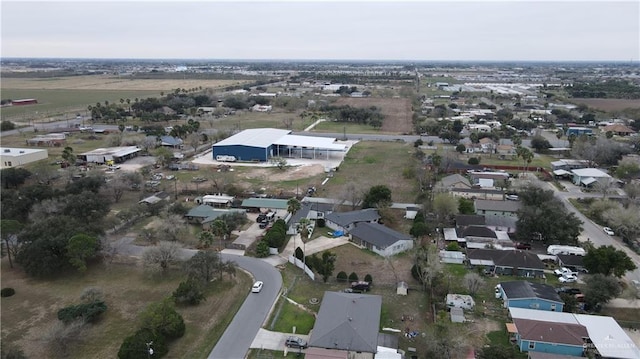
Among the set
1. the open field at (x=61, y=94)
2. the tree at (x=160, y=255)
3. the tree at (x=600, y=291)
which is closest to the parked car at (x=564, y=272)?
the tree at (x=600, y=291)

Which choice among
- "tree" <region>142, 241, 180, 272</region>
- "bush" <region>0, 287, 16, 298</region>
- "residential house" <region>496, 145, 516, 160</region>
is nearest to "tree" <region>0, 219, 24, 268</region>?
"bush" <region>0, 287, 16, 298</region>

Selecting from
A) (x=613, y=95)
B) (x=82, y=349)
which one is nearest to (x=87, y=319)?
(x=82, y=349)

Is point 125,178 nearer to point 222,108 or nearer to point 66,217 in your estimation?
point 66,217

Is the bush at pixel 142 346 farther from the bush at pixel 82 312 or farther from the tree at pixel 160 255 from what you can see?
the tree at pixel 160 255

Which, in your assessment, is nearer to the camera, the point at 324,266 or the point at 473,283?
the point at 473,283

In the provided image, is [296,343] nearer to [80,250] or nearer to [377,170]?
[80,250]

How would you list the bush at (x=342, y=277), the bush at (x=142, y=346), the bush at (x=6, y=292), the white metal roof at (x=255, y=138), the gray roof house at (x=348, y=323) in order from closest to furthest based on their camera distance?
the bush at (x=142, y=346)
the gray roof house at (x=348, y=323)
the bush at (x=6, y=292)
the bush at (x=342, y=277)
the white metal roof at (x=255, y=138)

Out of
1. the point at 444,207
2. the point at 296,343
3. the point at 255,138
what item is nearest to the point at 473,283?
the point at 444,207
